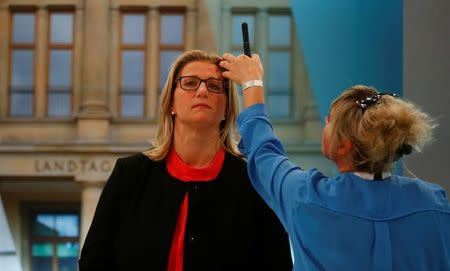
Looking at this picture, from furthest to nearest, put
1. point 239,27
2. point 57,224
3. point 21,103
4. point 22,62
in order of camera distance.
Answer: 1. point 57,224
2. point 22,62
3. point 21,103
4. point 239,27

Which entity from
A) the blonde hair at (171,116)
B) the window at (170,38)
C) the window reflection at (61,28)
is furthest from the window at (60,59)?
the blonde hair at (171,116)

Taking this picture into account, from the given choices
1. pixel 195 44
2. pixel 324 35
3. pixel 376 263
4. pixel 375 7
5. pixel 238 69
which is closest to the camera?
pixel 376 263

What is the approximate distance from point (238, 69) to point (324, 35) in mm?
1036

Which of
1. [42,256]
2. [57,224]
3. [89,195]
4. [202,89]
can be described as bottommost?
[42,256]

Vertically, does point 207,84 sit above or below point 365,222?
above

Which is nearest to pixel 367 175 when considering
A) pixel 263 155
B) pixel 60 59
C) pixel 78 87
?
pixel 263 155

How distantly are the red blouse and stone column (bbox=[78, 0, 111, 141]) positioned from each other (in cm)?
570

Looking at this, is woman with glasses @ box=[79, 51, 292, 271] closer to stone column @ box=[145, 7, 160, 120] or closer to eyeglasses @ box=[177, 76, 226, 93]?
eyeglasses @ box=[177, 76, 226, 93]

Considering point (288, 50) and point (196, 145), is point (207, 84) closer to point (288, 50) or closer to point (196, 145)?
point (196, 145)

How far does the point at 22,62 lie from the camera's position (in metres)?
7.16

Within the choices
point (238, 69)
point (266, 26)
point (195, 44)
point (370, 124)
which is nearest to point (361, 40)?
point (238, 69)

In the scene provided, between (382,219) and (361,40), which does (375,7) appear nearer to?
(361,40)

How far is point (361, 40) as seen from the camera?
6.68ft

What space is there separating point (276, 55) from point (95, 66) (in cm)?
164
